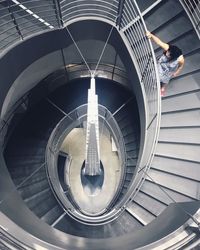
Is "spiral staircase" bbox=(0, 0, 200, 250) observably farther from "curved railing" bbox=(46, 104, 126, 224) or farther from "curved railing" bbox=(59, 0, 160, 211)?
"curved railing" bbox=(46, 104, 126, 224)

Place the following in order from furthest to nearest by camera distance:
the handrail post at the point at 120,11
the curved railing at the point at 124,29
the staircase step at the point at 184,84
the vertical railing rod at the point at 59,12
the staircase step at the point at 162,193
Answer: the staircase step at the point at 162,193 → the staircase step at the point at 184,84 → the curved railing at the point at 124,29 → the handrail post at the point at 120,11 → the vertical railing rod at the point at 59,12

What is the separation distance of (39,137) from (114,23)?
15.1 ft

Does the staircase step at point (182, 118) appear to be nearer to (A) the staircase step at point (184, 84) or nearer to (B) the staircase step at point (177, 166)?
(A) the staircase step at point (184, 84)

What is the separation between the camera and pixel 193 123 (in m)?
6.29

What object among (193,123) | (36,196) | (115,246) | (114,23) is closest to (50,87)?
(36,196)

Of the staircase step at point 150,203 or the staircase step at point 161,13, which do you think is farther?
the staircase step at point 150,203

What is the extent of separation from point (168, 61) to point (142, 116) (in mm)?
1632

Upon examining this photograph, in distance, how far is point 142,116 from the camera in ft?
23.2

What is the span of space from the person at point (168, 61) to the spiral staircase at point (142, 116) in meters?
0.20

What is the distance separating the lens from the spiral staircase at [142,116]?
204 inches

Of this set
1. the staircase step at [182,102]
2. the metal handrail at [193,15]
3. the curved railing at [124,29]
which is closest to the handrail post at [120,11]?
the curved railing at [124,29]

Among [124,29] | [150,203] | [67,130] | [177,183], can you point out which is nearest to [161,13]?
[124,29]

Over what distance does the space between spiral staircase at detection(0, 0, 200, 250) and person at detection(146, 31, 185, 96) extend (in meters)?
0.20

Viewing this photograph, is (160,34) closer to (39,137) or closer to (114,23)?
(114,23)
